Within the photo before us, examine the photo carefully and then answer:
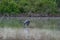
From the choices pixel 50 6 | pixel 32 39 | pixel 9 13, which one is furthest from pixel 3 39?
pixel 50 6

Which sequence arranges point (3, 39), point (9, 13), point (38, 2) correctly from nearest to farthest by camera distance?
1. point (3, 39)
2. point (9, 13)
3. point (38, 2)

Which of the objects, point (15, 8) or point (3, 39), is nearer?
point (3, 39)

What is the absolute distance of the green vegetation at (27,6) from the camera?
23447mm

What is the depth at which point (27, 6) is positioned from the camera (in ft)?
79.5

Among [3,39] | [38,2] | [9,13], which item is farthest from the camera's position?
[38,2]

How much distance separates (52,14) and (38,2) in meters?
2.28

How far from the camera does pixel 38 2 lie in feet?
81.0

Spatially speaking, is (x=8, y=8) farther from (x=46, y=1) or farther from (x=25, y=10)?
(x=46, y=1)

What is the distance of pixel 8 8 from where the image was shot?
77.0 ft

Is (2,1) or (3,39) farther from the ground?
(3,39)

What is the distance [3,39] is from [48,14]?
16.0 metres

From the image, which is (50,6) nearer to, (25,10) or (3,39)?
(25,10)

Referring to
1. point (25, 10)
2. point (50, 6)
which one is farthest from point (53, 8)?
point (25, 10)

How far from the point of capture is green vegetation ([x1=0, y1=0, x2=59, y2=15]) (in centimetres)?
2345
